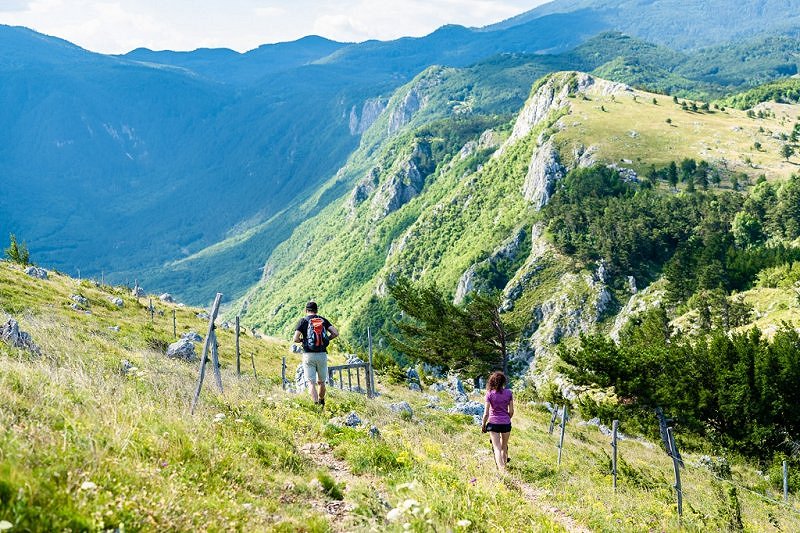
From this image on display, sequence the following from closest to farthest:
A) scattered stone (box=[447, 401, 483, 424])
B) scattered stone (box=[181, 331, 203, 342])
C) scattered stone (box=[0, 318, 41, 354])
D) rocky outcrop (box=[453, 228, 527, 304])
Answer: scattered stone (box=[0, 318, 41, 354]), scattered stone (box=[447, 401, 483, 424]), scattered stone (box=[181, 331, 203, 342]), rocky outcrop (box=[453, 228, 527, 304])

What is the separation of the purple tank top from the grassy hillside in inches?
46.9

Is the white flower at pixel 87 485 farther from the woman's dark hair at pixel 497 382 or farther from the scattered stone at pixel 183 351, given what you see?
the scattered stone at pixel 183 351

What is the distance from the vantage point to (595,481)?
16.7 m

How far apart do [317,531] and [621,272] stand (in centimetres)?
8511

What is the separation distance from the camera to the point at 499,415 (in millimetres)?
12891

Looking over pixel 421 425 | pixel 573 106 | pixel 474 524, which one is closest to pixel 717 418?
pixel 421 425

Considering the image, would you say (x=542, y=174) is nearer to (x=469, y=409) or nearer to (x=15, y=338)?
(x=469, y=409)

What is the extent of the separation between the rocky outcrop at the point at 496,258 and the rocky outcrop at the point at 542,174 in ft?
32.3

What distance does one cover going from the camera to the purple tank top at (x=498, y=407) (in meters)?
12.9

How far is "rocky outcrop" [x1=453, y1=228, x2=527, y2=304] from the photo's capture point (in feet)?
371

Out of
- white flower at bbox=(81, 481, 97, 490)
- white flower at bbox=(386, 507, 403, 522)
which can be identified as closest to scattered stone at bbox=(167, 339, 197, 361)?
white flower at bbox=(386, 507, 403, 522)

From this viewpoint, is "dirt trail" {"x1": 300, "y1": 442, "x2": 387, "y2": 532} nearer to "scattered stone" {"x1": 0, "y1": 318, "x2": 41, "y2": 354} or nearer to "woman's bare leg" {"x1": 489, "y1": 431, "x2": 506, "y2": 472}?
"woman's bare leg" {"x1": 489, "y1": 431, "x2": 506, "y2": 472}

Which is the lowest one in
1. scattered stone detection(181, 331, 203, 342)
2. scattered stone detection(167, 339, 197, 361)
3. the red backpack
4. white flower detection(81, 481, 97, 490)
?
scattered stone detection(181, 331, 203, 342)

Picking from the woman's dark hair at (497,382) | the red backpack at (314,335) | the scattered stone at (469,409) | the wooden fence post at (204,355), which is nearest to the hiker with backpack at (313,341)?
the red backpack at (314,335)
